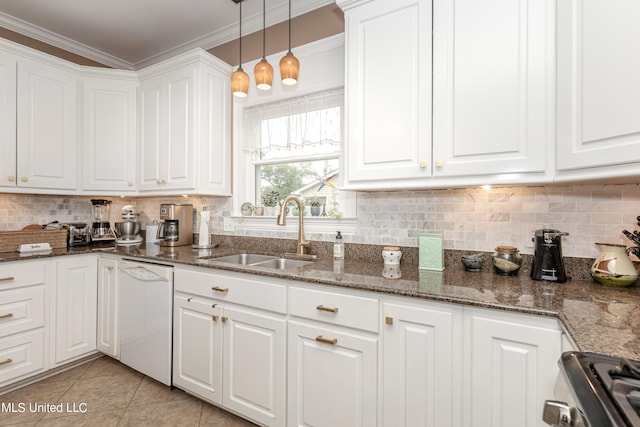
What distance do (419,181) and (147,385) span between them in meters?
2.32

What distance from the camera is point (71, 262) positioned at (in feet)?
7.86

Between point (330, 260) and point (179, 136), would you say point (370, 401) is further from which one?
point (179, 136)

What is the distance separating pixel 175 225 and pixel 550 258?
105 inches

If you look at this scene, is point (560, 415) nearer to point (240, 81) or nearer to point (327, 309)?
point (327, 309)

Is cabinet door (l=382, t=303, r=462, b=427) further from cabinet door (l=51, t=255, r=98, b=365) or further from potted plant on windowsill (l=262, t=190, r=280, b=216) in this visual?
cabinet door (l=51, t=255, r=98, b=365)

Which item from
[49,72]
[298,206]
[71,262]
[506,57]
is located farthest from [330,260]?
[49,72]

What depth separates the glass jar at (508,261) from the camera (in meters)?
1.58

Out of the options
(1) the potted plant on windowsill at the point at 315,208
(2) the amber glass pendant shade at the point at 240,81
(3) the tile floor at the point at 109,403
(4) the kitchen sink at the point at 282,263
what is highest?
A: (2) the amber glass pendant shade at the point at 240,81

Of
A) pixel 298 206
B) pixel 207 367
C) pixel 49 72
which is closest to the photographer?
pixel 207 367

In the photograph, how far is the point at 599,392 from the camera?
0.62 meters

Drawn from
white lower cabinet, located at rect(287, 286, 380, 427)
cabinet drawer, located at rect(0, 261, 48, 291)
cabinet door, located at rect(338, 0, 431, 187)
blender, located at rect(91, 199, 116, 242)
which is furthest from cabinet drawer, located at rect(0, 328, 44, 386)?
cabinet door, located at rect(338, 0, 431, 187)

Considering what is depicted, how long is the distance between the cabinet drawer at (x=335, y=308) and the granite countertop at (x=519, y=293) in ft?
0.22

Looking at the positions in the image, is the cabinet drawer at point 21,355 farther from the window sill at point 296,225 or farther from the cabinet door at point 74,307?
the window sill at point 296,225

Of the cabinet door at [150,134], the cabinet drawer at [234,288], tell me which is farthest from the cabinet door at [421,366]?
the cabinet door at [150,134]
